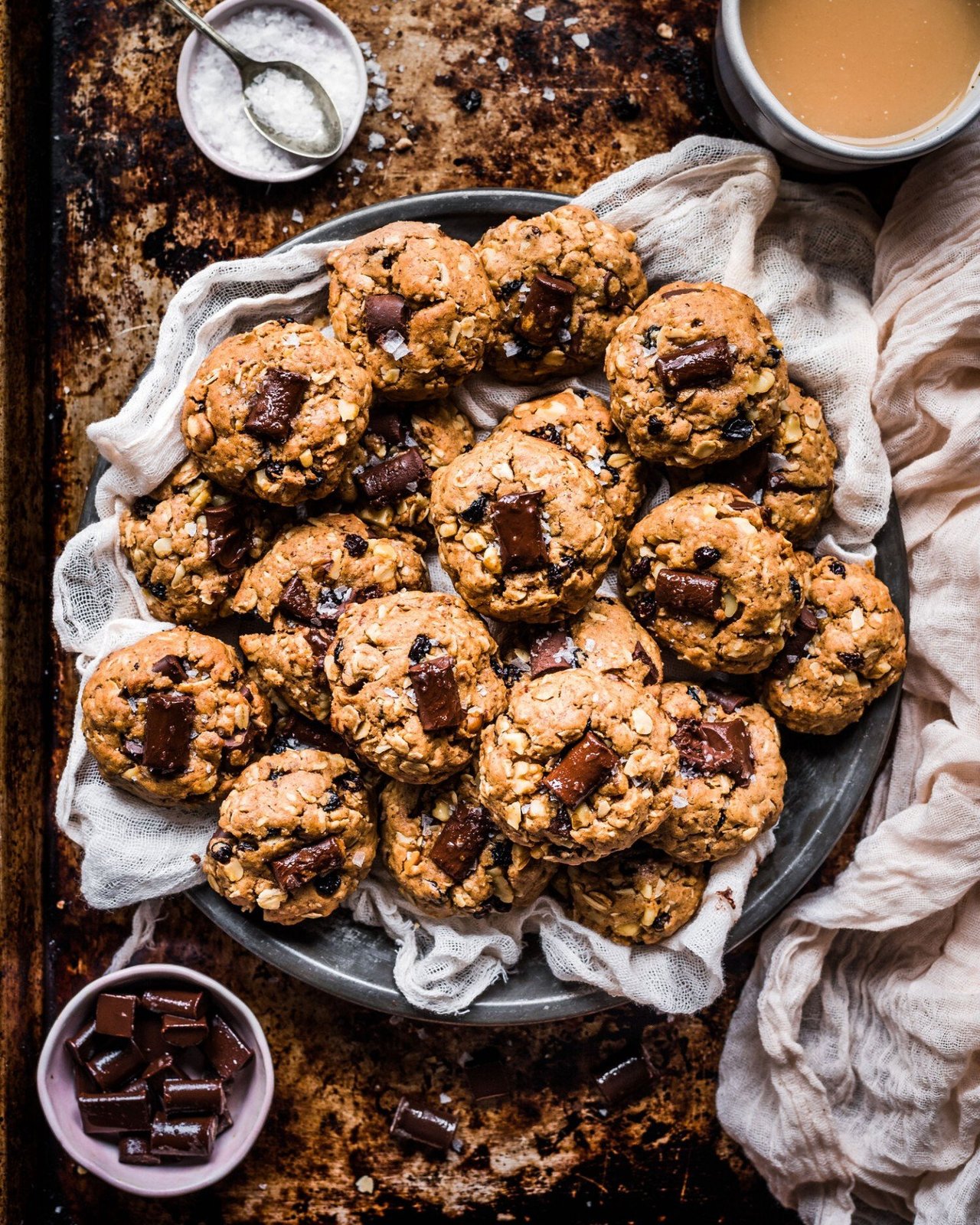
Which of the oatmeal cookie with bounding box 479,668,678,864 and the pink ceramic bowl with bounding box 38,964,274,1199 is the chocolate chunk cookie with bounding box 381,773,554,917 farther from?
the pink ceramic bowl with bounding box 38,964,274,1199

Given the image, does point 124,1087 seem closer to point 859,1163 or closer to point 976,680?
point 859,1163

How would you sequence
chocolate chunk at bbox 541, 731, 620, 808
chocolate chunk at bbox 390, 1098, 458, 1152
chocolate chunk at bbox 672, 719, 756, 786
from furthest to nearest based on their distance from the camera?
1. chocolate chunk at bbox 390, 1098, 458, 1152
2. chocolate chunk at bbox 672, 719, 756, 786
3. chocolate chunk at bbox 541, 731, 620, 808

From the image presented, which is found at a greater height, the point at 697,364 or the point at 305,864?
the point at 697,364

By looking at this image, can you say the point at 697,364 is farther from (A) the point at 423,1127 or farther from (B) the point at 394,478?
(A) the point at 423,1127

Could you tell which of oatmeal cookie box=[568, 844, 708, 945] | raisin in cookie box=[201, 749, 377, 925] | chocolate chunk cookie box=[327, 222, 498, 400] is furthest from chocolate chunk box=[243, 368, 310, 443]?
oatmeal cookie box=[568, 844, 708, 945]

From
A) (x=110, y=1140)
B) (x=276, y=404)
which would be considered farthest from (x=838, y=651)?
(x=110, y=1140)

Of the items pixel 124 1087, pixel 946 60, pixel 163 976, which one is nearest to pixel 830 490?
pixel 946 60

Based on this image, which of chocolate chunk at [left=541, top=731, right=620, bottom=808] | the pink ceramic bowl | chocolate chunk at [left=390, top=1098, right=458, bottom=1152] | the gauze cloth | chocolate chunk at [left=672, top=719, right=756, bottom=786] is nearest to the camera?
chocolate chunk at [left=541, top=731, right=620, bottom=808]
